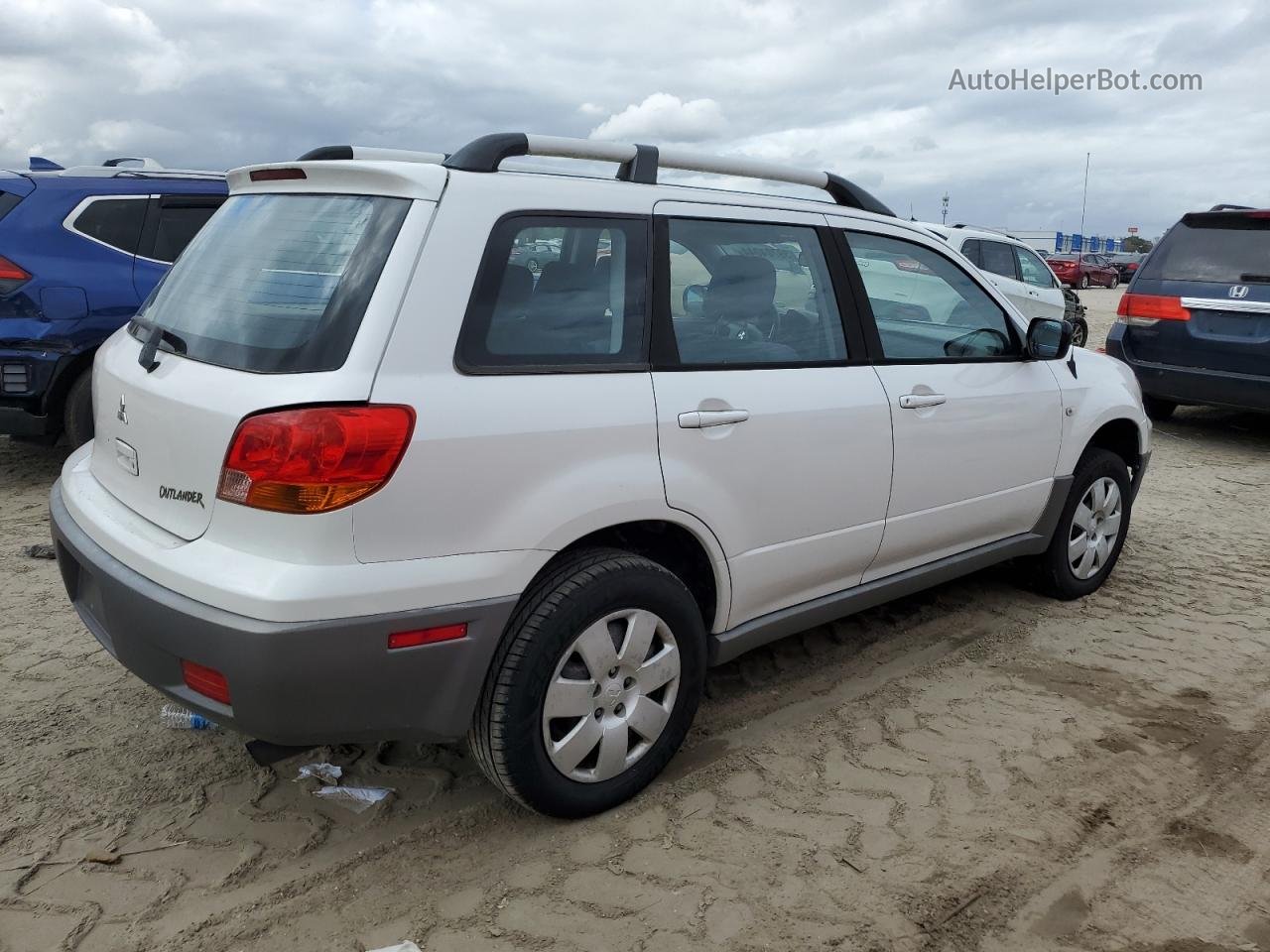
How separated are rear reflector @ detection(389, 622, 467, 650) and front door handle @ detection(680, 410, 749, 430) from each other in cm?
86

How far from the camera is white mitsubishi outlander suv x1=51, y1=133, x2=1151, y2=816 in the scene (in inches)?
92.7

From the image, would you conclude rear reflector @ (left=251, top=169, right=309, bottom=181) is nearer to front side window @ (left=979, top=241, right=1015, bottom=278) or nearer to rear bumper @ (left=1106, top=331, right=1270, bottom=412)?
rear bumper @ (left=1106, top=331, right=1270, bottom=412)

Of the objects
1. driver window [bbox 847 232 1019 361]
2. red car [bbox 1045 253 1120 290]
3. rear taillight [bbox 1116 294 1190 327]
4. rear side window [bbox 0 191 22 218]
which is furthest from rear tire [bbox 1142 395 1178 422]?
red car [bbox 1045 253 1120 290]

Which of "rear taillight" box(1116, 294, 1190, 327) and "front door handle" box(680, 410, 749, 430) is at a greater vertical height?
"rear taillight" box(1116, 294, 1190, 327)

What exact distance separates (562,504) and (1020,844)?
159cm

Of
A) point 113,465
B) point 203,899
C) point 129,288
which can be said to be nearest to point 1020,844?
point 203,899

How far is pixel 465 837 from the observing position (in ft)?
9.32

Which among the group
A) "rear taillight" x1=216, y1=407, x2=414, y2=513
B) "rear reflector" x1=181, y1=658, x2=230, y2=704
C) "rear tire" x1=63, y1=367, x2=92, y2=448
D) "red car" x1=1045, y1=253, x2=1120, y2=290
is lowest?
"rear reflector" x1=181, y1=658, x2=230, y2=704

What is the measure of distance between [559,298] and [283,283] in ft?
2.34

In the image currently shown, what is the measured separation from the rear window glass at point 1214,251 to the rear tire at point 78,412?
7.82 m

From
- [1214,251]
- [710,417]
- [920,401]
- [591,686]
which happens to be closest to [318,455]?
[591,686]

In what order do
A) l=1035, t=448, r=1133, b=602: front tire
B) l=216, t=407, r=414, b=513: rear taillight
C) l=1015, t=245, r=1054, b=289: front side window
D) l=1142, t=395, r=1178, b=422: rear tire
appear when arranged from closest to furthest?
l=216, t=407, r=414, b=513: rear taillight, l=1035, t=448, r=1133, b=602: front tire, l=1142, t=395, r=1178, b=422: rear tire, l=1015, t=245, r=1054, b=289: front side window

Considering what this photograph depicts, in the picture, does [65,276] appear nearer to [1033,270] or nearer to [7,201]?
[7,201]

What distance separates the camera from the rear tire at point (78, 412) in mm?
5848
